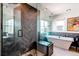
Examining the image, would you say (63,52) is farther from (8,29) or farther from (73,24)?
(8,29)

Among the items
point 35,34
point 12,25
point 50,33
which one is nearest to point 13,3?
point 12,25

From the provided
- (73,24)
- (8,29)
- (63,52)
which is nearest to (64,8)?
(73,24)

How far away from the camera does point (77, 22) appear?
1643mm

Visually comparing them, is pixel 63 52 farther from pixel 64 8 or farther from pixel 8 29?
pixel 8 29

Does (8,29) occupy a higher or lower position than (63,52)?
higher

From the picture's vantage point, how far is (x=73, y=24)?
1.67 meters

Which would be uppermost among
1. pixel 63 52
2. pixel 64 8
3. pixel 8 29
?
pixel 64 8

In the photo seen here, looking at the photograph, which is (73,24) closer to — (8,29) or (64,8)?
(64,8)

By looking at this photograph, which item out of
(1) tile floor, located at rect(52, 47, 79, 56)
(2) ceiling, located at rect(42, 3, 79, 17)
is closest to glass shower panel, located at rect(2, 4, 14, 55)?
(2) ceiling, located at rect(42, 3, 79, 17)

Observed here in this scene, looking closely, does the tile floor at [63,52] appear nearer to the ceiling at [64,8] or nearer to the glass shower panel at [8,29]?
the ceiling at [64,8]

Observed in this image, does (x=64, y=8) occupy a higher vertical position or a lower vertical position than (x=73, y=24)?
higher

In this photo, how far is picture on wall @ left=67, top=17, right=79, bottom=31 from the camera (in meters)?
1.64

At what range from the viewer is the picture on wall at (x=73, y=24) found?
164 cm

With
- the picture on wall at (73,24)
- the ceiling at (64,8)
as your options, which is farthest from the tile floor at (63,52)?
the ceiling at (64,8)
